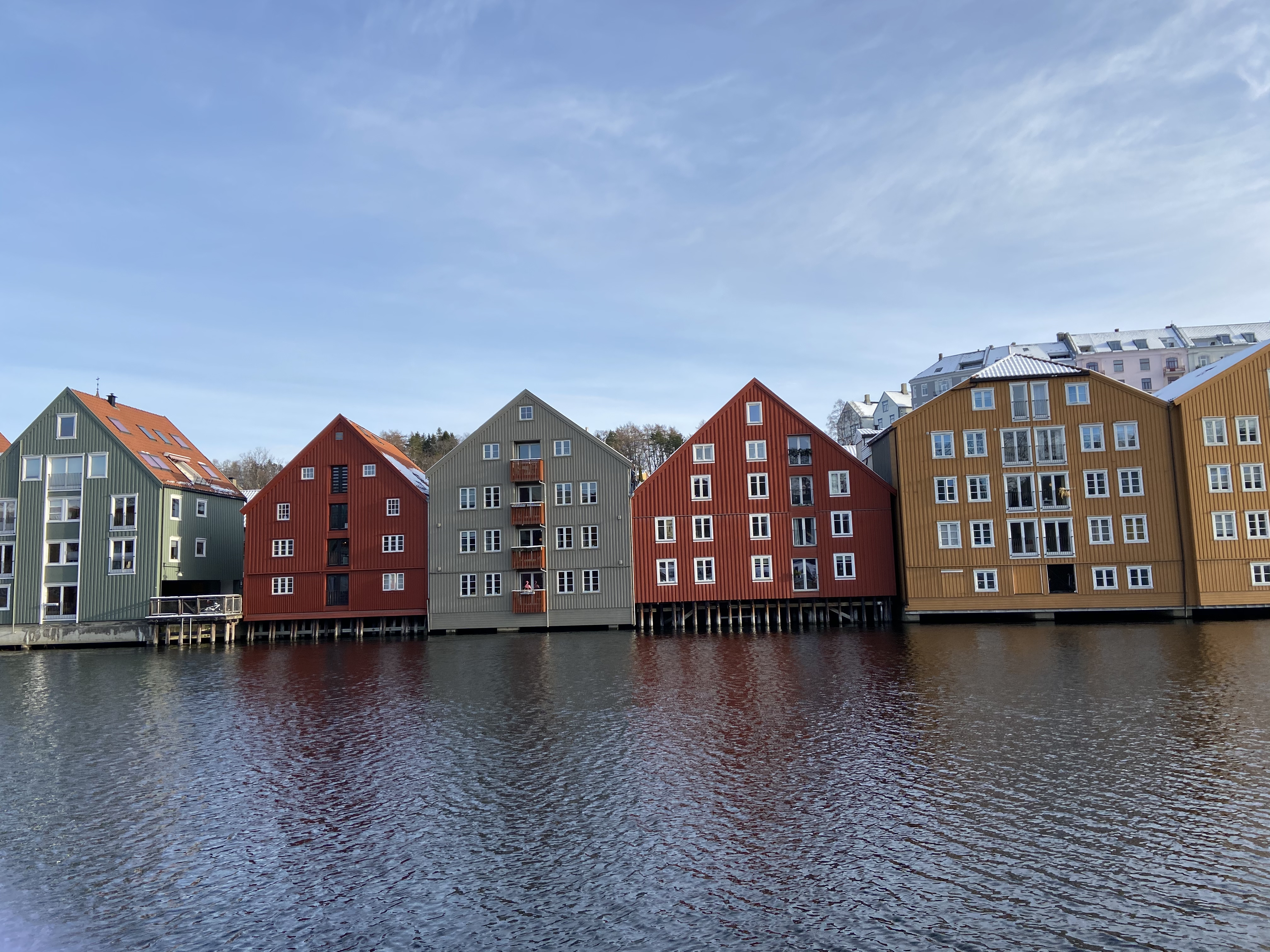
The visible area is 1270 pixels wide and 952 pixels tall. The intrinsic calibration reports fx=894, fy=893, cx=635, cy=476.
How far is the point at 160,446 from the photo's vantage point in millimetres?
65625

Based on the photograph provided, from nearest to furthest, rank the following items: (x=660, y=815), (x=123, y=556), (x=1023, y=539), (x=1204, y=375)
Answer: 1. (x=660, y=815)
2. (x=1023, y=539)
3. (x=1204, y=375)
4. (x=123, y=556)

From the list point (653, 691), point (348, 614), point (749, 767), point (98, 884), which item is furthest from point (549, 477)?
point (98, 884)

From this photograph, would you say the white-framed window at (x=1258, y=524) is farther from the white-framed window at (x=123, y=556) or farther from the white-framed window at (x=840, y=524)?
the white-framed window at (x=123, y=556)

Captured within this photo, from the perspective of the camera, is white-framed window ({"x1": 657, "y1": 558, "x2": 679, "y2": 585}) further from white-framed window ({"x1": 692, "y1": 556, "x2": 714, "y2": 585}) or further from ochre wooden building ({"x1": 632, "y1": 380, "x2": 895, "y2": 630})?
white-framed window ({"x1": 692, "y1": 556, "x2": 714, "y2": 585})

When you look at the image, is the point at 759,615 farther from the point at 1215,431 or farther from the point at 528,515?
the point at 1215,431

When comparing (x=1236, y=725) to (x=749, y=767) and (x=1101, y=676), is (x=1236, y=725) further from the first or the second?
(x=749, y=767)

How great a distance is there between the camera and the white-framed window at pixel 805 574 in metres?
56.6

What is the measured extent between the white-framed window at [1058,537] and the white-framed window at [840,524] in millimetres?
11315

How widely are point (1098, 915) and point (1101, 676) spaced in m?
21.1

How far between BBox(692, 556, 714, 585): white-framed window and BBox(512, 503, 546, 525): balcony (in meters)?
10.2

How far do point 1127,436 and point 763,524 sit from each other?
2244 cm

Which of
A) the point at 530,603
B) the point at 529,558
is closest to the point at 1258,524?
the point at 529,558

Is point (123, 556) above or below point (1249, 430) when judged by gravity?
below

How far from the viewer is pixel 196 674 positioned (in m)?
40.7
